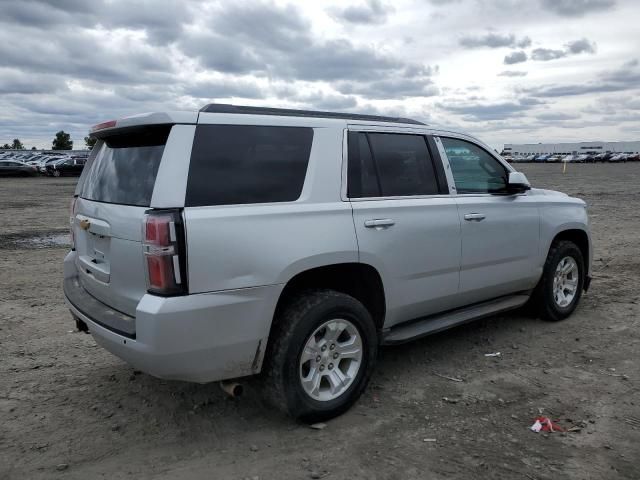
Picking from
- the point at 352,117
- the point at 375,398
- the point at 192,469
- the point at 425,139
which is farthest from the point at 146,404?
Answer: the point at 425,139

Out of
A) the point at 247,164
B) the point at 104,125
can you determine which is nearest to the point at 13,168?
the point at 104,125

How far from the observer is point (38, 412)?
3773 millimetres

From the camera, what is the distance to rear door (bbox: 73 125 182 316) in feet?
10.3

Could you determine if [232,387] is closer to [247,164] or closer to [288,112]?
[247,164]

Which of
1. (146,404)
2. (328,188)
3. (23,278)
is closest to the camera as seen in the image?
(328,188)

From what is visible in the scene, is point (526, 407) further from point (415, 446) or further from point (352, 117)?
point (352, 117)

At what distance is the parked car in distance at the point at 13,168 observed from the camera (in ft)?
125

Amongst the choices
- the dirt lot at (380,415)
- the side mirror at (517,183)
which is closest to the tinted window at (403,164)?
the side mirror at (517,183)

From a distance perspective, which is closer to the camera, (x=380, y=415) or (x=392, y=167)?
(x=380, y=415)

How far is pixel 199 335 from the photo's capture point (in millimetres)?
3020

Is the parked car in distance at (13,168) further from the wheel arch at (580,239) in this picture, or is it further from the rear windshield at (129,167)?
the wheel arch at (580,239)

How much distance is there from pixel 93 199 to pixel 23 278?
4.70 m

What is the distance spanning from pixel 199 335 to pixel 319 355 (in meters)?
0.86

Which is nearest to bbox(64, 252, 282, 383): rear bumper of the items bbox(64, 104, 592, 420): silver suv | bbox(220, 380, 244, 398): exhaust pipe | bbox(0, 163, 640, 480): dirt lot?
bbox(64, 104, 592, 420): silver suv
